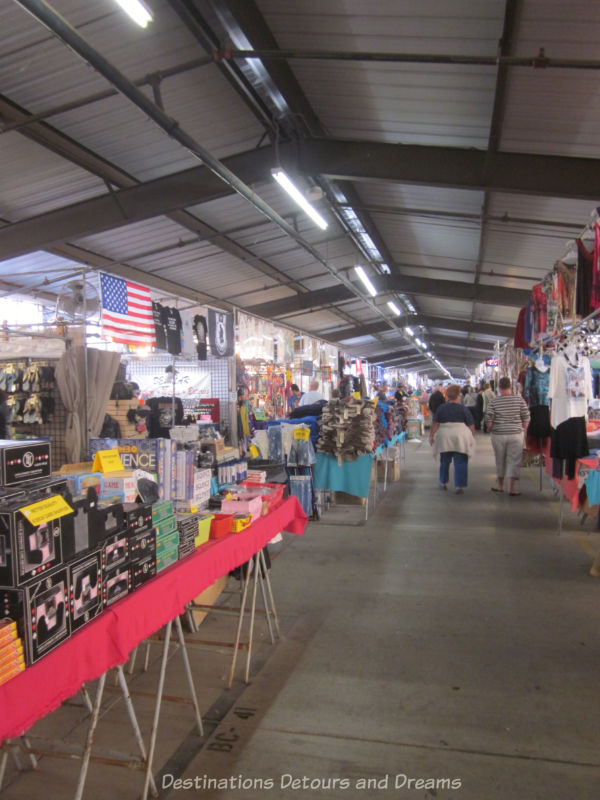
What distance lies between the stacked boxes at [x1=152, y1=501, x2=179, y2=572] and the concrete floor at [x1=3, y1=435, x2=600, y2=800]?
2.89 ft

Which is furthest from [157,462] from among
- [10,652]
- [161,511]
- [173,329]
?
[173,329]

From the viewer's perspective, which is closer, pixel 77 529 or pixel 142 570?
pixel 77 529

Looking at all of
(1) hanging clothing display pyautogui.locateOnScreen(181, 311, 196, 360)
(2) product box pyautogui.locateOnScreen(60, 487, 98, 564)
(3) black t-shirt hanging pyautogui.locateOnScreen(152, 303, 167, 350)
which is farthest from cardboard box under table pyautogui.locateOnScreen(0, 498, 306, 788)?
Result: (1) hanging clothing display pyautogui.locateOnScreen(181, 311, 196, 360)

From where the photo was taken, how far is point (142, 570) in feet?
7.68

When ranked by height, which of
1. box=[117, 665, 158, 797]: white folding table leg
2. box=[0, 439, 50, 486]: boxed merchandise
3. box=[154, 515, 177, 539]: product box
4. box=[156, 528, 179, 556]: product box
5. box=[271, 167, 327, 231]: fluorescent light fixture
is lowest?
box=[117, 665, 158, 797]: white folding table leg

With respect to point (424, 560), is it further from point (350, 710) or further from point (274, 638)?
point (350, 710)

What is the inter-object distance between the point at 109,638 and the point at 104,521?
414 mm

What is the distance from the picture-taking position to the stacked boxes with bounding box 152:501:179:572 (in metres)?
2.52

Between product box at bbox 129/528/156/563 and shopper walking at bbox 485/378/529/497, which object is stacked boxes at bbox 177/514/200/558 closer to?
product box at bbox 129/528/156/563

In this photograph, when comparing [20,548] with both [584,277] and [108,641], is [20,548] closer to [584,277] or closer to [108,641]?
[108,641]

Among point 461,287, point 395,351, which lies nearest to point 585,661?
point 461,287

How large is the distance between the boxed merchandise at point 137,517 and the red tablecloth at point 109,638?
0.77 feet

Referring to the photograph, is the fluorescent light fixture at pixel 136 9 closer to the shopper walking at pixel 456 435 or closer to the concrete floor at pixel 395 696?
the concrete floor at pixel 395 696

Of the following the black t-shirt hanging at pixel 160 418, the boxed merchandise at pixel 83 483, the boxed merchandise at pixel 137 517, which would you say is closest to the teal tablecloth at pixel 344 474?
the black t-shirt hanging at pixel 160 418
